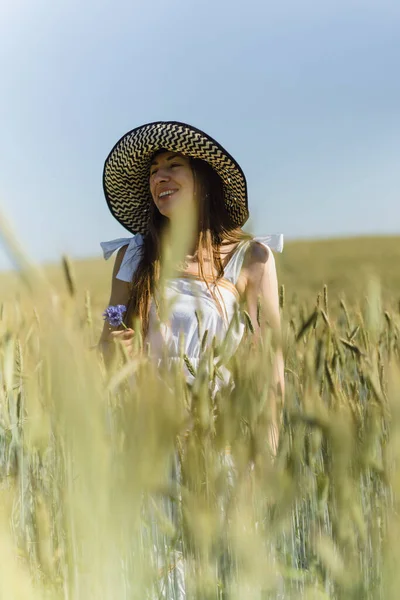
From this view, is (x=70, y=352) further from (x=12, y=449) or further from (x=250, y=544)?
(x=12, y=449)

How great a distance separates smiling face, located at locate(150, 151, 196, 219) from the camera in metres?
1.48

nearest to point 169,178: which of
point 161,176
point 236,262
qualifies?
point 161,176

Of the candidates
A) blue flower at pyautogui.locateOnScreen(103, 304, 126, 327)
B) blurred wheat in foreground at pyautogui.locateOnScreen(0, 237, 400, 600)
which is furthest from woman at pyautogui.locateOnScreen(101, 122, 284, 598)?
blurred wheat in foreground at pyautogui.locateOnScreen(0, 237, 400, 600)

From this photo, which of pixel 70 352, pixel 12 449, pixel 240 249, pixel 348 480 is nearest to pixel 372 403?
pixel 348 480

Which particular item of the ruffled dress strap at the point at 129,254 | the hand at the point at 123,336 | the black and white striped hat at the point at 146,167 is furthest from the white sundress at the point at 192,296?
the hand at the point at 123,336

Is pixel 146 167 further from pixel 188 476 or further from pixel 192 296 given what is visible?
pixel 188 476

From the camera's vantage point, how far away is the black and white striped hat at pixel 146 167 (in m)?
1.55

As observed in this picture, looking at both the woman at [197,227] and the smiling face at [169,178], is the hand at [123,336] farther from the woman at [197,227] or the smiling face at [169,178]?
the smiling face at [169,178]

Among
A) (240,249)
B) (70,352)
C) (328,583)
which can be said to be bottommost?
(328,583)

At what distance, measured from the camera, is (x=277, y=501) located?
334 millimetres

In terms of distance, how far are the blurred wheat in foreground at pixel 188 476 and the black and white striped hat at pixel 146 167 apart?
995mm

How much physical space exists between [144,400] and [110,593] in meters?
0.08

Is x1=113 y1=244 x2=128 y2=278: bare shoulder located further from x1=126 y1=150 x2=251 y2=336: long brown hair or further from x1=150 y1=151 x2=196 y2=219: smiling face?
x1=150 y1=151 x2=196 y2=219: smiling face

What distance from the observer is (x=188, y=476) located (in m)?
0.38
